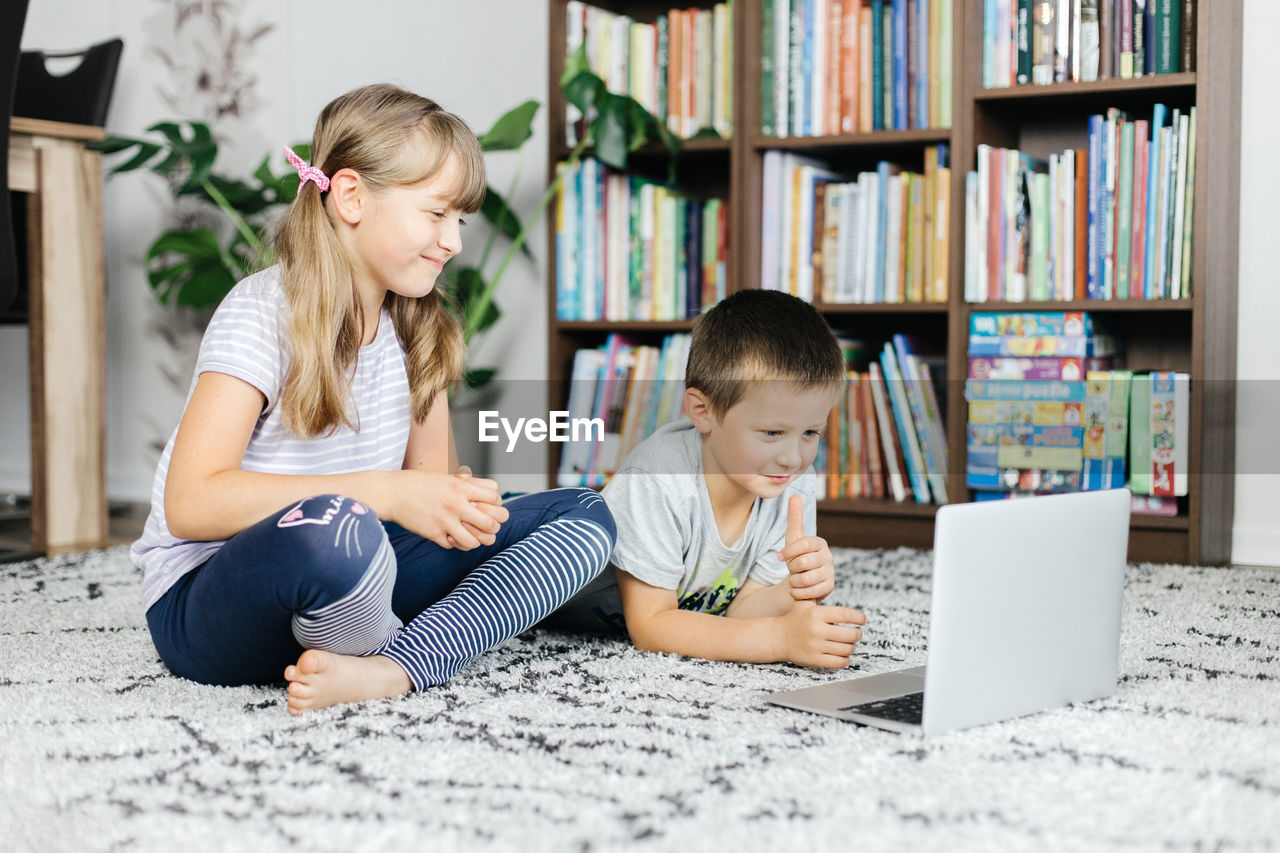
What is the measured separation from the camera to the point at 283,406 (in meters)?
1.12

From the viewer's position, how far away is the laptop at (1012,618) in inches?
35.4

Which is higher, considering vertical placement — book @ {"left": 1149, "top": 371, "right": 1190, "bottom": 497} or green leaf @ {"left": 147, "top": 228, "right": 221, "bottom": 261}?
green leaf @ {"left": 147, "top": 228, "right": 221, "bottom": 261}

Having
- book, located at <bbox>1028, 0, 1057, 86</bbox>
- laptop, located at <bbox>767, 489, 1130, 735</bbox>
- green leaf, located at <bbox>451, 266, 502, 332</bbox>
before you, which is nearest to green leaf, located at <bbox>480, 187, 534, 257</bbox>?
green leaf, located at <bbox>451, 266, 502, 332</bbox>

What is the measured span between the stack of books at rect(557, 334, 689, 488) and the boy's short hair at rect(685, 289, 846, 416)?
3.29 ft

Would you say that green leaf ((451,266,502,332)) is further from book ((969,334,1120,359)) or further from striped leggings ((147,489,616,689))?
striped leggings ((147,489,616,689))

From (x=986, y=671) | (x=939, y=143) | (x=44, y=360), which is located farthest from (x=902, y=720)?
(x=44, y=360)

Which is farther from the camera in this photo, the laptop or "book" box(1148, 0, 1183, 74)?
"book" box(1148, 0, 1183, 74)

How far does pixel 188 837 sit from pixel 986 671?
1.91 feet

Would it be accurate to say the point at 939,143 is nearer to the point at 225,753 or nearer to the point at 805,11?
the point at 805,11

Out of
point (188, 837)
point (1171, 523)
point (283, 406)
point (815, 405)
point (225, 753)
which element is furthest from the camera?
point (1171, 523)

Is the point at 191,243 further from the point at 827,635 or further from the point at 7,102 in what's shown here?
the point at 827,635

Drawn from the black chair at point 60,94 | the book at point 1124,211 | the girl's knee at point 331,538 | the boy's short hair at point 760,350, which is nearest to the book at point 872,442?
the book at point 1124,211

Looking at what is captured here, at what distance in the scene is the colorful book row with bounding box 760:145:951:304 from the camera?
83.7 inches

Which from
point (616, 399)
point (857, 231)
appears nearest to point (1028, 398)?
point (857, 231)
